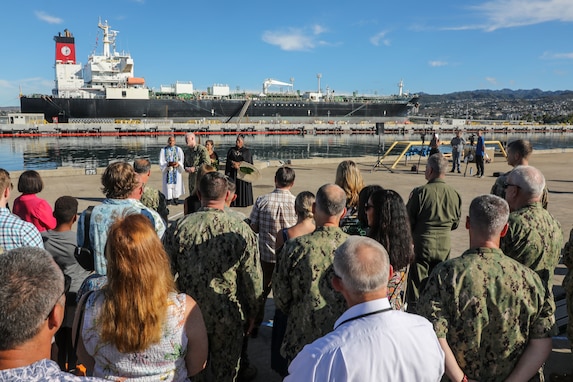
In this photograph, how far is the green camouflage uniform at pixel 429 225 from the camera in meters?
4.12

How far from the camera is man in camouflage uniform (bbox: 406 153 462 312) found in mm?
4117

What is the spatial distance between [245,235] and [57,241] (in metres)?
1.53

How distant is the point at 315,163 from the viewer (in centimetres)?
1794

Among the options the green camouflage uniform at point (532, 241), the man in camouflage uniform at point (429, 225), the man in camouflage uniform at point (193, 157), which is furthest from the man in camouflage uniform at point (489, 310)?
the man in camouflage uniform at point (193, 157)

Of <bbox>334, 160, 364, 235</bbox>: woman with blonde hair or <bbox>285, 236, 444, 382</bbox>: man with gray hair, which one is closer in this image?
<bbox>285, 236, 444, 382</bbox>: man with gray hair

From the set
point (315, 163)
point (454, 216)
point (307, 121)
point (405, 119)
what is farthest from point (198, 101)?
point (454, 216)

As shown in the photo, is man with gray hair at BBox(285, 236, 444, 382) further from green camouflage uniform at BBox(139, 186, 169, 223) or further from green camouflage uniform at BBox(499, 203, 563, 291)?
green camouflage uniform at BBox(139, 186, 169, 223)

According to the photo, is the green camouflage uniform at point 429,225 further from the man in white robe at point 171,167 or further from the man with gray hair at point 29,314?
the man in white robe at point 171,167

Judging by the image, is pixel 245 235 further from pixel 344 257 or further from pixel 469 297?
pixel 469 297

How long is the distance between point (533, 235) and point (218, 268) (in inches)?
90.7

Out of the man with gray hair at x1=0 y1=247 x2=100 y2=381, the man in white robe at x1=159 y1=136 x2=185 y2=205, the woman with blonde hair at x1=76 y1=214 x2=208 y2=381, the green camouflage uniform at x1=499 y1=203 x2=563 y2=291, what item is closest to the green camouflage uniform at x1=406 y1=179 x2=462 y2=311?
the green camouflage uniform at x1=499 y1=203 x2=563 y2=291

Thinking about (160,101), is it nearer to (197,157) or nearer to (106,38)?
(106,38)

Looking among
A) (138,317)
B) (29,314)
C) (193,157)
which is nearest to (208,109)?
(193,157)

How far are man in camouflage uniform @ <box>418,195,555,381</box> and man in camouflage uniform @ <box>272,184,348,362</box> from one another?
562mm
